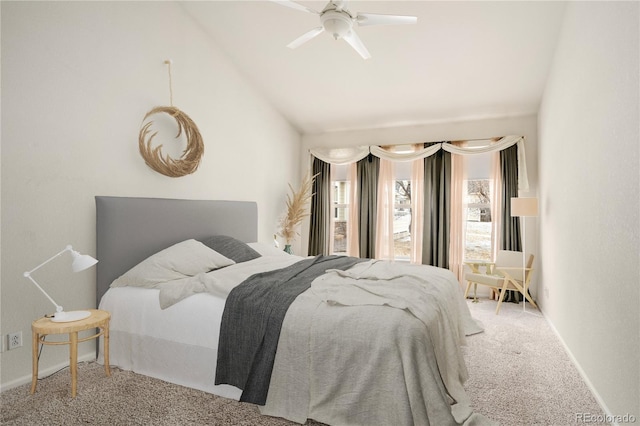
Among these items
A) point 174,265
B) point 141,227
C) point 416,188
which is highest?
point 416,188

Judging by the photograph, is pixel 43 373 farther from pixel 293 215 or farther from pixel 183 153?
pixel 293 215

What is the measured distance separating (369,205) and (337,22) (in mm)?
3627

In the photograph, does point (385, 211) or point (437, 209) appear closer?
Result: point (437, 209)

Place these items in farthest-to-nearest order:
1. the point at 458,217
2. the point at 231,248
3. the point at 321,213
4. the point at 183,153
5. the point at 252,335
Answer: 1. the point at 321,213
2. the point at 458,217
3. the point at 183,153
4. the point at 231,248
5. the point at 252,335

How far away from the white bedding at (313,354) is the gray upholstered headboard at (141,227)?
0.34 meters

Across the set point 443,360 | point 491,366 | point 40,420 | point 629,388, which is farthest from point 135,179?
point 629,388

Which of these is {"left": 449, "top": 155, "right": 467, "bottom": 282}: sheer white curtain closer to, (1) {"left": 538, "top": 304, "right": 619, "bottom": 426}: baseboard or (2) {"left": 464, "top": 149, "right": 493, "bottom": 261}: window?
(2) {"left": 464, "top": 149, "right": 493, "bottom": 261}: window

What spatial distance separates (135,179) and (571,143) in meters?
3.64

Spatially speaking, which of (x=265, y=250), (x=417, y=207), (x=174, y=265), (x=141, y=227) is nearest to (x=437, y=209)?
(x=417, y=207)

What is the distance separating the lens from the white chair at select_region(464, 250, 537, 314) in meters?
4.22

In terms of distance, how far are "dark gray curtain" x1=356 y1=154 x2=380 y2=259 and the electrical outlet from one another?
14.2 feet

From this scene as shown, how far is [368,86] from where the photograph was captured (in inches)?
186

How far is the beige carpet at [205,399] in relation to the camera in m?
1.96

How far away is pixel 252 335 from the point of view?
2.06 meters
